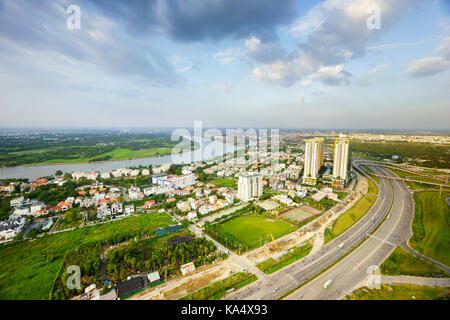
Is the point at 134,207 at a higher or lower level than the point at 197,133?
lower

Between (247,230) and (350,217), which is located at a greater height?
(350,217)

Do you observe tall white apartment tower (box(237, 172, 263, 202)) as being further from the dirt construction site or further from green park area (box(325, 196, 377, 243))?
the dirt construction site

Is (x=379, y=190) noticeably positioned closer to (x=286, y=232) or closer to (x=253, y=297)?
(x=286, y=232)

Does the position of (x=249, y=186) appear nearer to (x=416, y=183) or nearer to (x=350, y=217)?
(x=350, y=217)

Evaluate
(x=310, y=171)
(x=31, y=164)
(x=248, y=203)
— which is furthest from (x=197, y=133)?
(x=248, y=203)

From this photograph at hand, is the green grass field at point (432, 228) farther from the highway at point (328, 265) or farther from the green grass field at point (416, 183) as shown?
the green grass field at point (416, 183)

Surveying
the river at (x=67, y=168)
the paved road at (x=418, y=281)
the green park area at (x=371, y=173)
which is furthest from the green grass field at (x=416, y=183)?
the river at (x=67, y=168)

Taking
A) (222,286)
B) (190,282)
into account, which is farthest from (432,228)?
(190,282)
